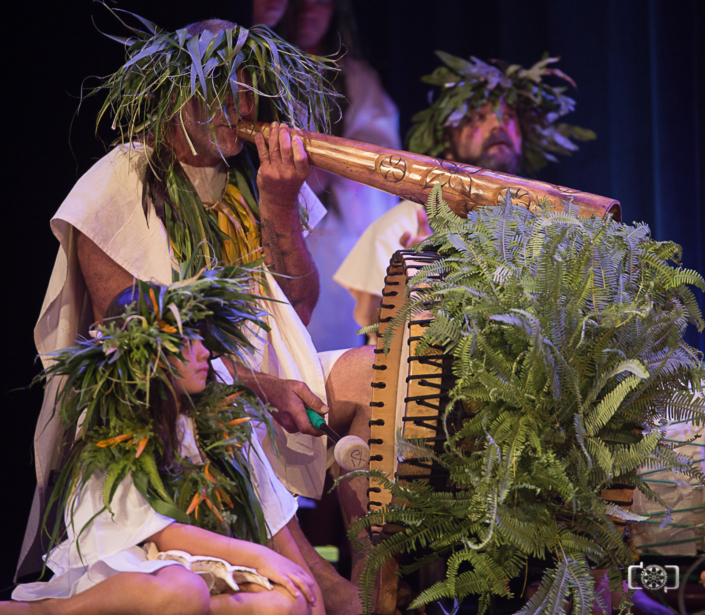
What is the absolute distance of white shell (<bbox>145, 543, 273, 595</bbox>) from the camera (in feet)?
3.82

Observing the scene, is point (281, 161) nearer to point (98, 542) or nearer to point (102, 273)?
point (102, 273)

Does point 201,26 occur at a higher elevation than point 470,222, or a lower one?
higher

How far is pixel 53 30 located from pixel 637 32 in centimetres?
269

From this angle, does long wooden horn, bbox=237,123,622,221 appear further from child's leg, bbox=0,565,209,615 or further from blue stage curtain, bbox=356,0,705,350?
blue stage curtain, bbox=356,0,705,350

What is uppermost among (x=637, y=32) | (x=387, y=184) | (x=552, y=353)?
(x=637, y=32)

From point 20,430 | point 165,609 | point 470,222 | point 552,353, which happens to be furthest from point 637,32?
point 165,609

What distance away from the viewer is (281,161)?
1.80m

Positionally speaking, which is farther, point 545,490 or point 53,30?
point 53,30

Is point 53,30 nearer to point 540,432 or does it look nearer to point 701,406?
point 540,432

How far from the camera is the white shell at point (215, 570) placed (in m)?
1.16

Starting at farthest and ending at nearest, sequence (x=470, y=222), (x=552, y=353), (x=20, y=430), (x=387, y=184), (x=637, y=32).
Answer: (x=637, y=32), (x=20, y=430), (x=387, y=184), (x=470, y=222), (x=552, y=353)

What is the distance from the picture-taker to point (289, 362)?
1850mm

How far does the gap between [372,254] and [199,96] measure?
160cm

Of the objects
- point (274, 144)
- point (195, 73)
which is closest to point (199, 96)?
point (195, 73)
